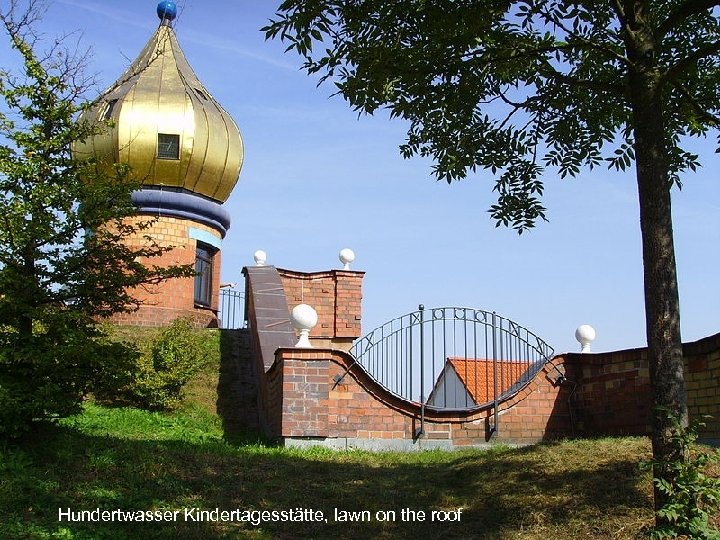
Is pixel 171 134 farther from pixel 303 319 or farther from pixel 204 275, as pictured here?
pixel 303 319

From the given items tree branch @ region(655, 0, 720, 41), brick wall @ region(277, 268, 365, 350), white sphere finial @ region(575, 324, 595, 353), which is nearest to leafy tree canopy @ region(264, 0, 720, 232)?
tree branch @ region(655, 0, 720, 41)

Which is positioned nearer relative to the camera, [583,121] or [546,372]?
[583,121]

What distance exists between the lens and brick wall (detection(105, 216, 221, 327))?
16.4 metres

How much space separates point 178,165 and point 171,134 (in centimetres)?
65

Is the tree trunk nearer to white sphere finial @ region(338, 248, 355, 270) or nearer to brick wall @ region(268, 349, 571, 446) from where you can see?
brick wall @ region(268, 349, 571, 446)

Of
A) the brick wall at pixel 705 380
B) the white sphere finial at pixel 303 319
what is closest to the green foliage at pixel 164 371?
the white sphere finial at pixel 303 319

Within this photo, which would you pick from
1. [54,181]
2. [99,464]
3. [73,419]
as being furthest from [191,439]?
[54,181]

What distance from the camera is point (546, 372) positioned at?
1160 cm

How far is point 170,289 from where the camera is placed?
55.4ft

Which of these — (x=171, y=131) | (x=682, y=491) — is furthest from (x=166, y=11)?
(x=682, y=491)

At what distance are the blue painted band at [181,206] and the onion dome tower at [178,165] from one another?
0.06 feet

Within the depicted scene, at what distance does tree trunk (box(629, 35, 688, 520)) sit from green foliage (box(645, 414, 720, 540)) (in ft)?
0.12

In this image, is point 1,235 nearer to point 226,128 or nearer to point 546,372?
point 546,372

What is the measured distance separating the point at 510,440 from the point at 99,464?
18.2 ft
